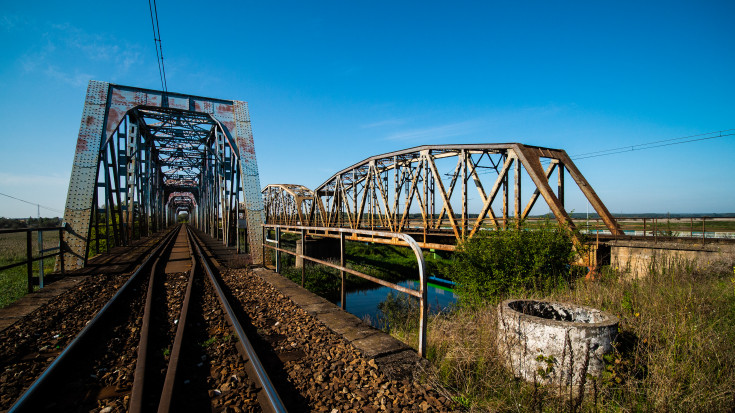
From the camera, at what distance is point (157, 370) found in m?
3.34

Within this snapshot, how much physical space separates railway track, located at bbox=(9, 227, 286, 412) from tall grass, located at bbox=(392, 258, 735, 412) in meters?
1.87

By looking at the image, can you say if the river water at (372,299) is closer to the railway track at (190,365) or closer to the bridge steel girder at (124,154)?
the bridge steel girder at (124,154)

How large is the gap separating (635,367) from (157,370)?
4762mm

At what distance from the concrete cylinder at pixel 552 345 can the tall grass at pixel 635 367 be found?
112 mm

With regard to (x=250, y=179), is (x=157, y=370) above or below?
below

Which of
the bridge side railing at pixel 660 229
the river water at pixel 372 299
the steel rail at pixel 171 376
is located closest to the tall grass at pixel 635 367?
the steel rail at pixel 171 376

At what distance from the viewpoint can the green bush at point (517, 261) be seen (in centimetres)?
777

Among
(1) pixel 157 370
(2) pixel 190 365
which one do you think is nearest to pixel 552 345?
(2) pixel 190 365

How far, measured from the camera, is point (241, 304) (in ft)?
19.3

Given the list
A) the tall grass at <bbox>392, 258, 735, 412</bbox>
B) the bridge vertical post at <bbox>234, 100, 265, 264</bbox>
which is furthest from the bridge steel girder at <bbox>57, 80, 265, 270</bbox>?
the tall grass at <bbox>392, 258, 735, 412</bbox>

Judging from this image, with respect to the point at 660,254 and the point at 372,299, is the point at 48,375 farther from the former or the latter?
the point at 372,299

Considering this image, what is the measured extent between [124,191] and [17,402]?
16932mm

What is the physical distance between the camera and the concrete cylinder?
9.65 feet

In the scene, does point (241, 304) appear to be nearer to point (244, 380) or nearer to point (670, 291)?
point (244, 380)
